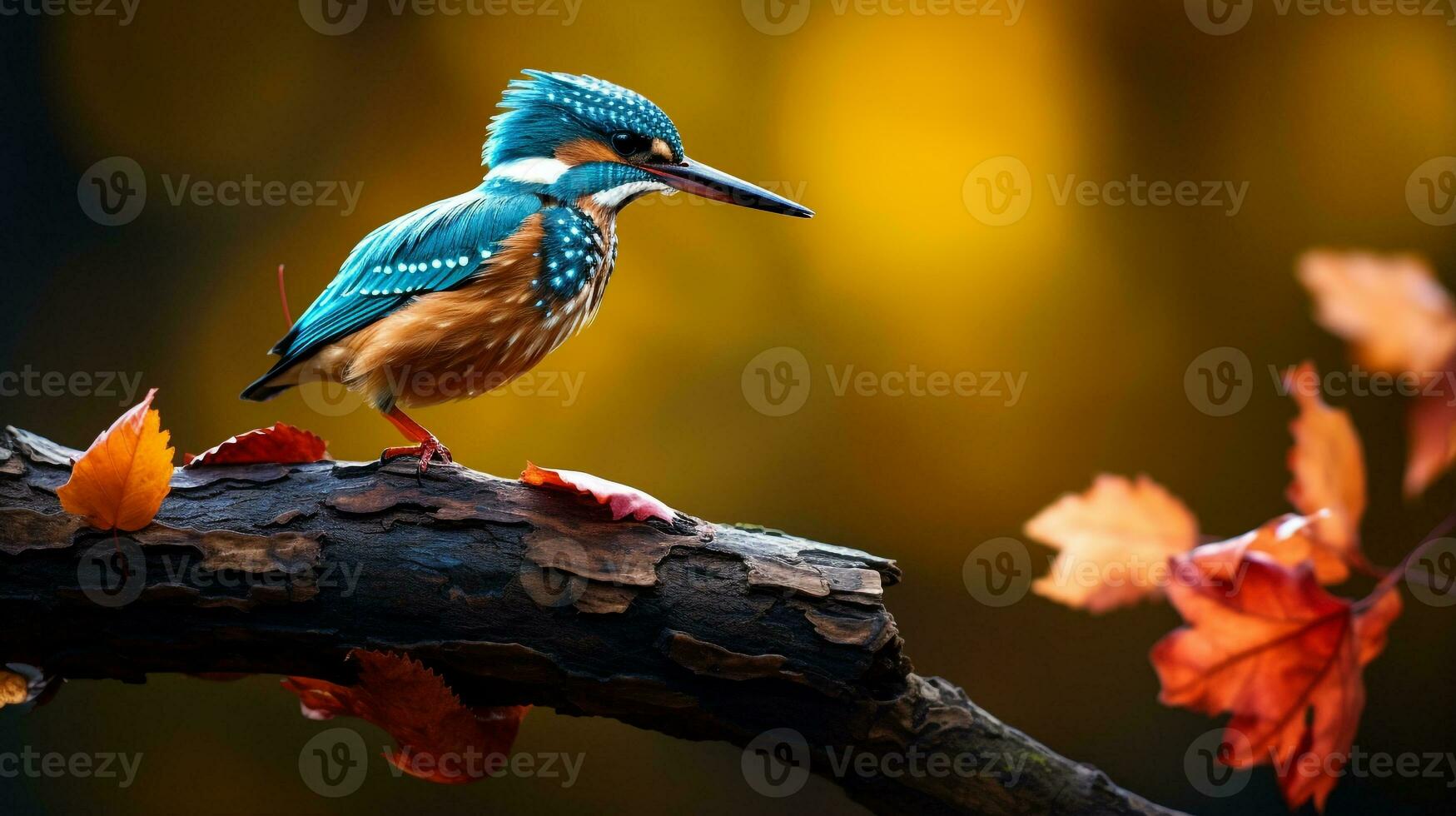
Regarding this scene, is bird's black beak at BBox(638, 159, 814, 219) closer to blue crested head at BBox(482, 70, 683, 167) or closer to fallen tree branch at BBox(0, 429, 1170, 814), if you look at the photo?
blue crested head at BBox(482, 70, 683, 167)

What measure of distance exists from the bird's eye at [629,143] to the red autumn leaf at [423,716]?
66 centimetres

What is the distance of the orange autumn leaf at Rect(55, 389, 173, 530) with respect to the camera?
Result: 1057 mm

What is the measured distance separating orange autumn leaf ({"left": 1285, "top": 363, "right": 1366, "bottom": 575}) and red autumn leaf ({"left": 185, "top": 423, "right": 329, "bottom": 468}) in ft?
3.36

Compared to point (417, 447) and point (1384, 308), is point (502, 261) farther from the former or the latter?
point (1384, 308)

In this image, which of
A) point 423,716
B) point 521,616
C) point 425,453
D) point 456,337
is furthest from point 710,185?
point 423,716

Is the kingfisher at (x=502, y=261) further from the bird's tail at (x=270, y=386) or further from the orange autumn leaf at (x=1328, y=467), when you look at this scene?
the orange autumn leaf at (x=1328, y=467)

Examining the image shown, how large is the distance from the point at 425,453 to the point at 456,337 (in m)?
0.14

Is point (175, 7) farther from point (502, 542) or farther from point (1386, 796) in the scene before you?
point (1386, 796)

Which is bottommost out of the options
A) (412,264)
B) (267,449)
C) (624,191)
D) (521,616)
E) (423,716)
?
(423,716)

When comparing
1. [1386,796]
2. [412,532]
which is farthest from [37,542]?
[1386,796]

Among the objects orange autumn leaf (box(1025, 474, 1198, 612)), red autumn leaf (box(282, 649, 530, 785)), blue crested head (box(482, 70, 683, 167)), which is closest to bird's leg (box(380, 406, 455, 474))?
red autumn leaf (box(282, 649, 530, 785))

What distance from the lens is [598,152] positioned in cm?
135

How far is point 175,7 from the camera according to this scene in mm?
2076

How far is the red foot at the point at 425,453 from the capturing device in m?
1.21
